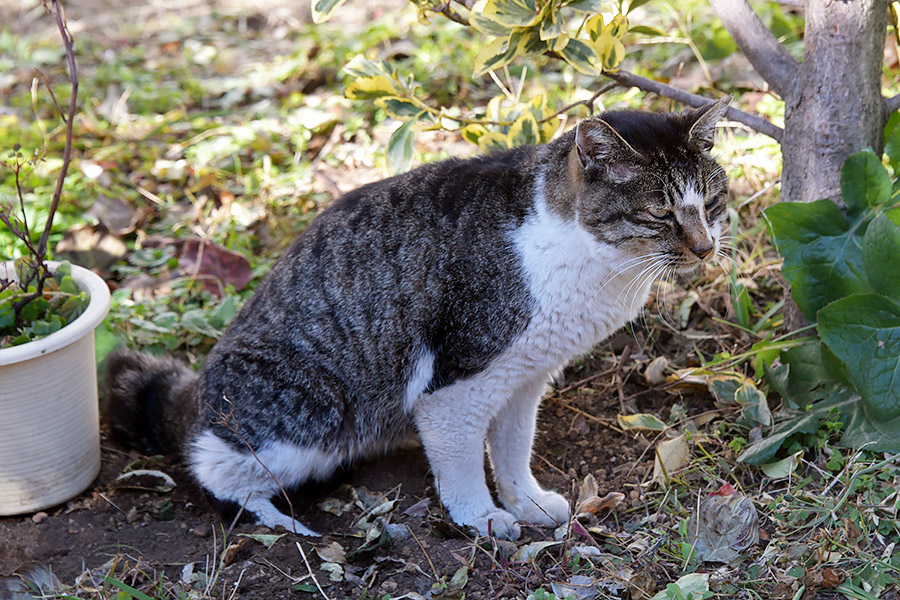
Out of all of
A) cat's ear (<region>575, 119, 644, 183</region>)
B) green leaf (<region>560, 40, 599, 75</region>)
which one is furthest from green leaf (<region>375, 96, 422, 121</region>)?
cat's ear (<region>575, 119, 644, 183</region>)

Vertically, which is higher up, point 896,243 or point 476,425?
point 896,243

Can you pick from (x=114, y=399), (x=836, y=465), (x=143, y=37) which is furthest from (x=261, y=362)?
(x=143, y=37)

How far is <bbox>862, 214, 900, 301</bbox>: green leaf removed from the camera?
99.6 inches

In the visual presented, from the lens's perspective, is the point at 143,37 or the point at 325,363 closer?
the point at 325,363

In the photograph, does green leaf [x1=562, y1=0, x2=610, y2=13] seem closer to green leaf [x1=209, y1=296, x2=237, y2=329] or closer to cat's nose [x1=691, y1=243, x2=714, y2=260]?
cat's nose [x1=691, y1=243, x2=714, y2=260]

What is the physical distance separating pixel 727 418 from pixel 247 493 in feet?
5.63

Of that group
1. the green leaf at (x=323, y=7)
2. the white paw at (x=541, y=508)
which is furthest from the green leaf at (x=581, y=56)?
the white paw at (x=541, y=508)

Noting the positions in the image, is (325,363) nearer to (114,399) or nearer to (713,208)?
(114,399)

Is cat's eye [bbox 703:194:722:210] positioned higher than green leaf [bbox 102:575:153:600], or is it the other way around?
cat's eye [bbox 703:194:722:210]

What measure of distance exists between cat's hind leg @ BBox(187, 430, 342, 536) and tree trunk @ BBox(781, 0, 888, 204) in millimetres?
1933

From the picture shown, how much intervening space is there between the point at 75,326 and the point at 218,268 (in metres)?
1.41


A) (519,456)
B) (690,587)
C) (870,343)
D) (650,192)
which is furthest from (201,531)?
(870,343)

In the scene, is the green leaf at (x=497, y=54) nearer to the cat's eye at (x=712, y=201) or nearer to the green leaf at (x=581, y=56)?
the green leaf at (x=581, y=56)

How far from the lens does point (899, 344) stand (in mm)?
2533
